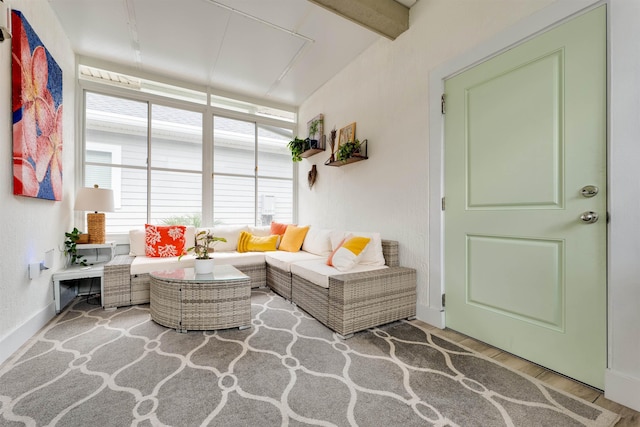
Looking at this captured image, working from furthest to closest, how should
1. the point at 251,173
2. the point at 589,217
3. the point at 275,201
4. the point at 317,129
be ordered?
the point at 275,201, the point at 251,173, the point at 317,129, the point at 589,217

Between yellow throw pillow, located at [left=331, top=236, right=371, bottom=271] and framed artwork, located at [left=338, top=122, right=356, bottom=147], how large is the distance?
1.35m

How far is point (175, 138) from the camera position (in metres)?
3.82

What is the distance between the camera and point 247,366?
1.62m

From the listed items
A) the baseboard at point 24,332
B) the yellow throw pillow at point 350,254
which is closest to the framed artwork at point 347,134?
the yellow throw pillow at point 350,254

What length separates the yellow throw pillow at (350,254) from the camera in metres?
2.39

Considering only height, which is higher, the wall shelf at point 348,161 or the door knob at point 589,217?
the wall shelf at point 348,161

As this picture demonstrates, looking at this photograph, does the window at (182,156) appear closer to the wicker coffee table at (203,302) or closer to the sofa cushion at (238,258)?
the sofa cushion at (238,258)

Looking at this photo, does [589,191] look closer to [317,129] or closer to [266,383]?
[266,383]

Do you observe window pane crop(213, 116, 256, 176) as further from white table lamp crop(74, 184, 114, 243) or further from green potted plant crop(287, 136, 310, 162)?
white table lamp crop(74, 184, 114, 243)

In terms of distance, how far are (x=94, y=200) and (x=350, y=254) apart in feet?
9.18

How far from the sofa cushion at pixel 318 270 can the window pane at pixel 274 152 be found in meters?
2.21

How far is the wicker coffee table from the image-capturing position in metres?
2.10

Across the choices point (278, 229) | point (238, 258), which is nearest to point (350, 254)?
point (238, 258)

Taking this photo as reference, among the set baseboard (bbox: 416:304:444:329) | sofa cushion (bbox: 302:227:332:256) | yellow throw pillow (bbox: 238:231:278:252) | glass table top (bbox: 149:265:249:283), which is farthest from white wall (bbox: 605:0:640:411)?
yellow throw pillow (bbox: 238:231:278:252)
